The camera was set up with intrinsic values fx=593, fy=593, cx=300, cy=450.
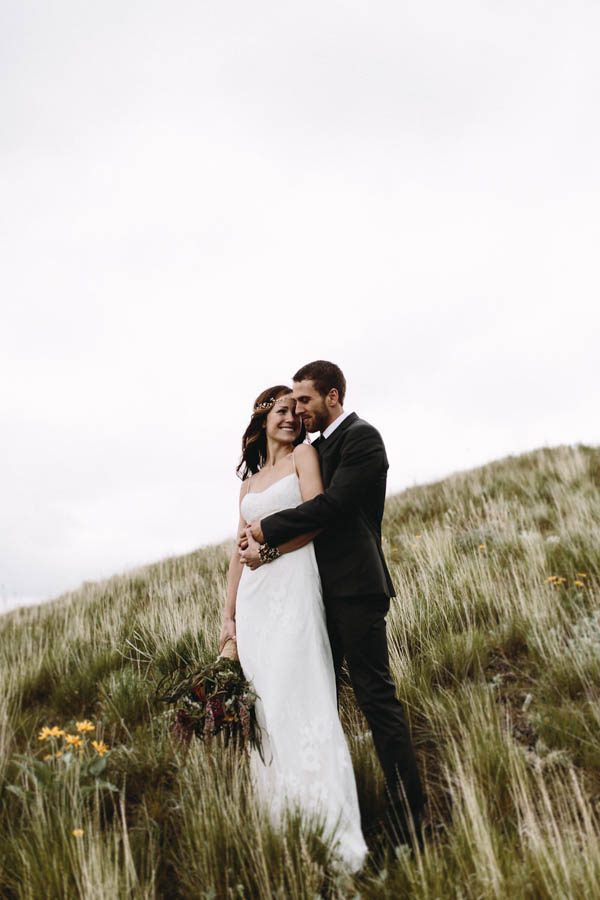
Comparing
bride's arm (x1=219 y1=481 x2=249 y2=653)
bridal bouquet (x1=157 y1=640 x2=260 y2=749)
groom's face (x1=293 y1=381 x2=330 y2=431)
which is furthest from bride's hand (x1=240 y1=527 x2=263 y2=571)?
groom's face (x1=293 y1=381 x2=330 y2=431)

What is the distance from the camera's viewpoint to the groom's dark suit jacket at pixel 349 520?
10.3 feet

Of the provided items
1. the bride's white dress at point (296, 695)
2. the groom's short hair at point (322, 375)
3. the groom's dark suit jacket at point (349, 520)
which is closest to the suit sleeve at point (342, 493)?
the groom's dark suit jacket at point (349, 520)

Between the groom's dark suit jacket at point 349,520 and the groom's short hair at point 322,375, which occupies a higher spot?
the groom's short hair at point 322,375

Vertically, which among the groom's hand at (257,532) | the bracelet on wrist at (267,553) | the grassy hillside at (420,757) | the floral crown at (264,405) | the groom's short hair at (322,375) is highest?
the floral crown at (264,405)

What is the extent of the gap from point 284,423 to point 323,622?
1.34 metres

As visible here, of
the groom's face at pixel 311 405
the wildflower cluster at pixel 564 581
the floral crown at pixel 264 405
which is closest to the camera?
the groom's face at pixel 311 405

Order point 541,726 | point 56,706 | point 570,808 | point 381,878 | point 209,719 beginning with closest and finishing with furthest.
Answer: point 381,878 < point 570,808 < point 209,719 < point 541,726 < point 56,706

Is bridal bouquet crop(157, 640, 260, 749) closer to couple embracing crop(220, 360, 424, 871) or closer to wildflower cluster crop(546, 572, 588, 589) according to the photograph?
couple embracing crop(220, 360, 424, 871)

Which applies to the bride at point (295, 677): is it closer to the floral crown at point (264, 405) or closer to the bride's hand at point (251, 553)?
the bride's hand at point (251, 553)

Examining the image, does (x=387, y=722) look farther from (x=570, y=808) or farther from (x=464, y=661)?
(x=464, y=661)

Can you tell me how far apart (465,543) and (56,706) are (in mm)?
4778

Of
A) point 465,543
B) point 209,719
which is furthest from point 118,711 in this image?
point 465,543

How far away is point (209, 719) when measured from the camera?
123 inches

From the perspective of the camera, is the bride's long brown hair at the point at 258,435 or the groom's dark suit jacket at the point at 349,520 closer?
the groom's dark suit jacket at the point at 349,520
